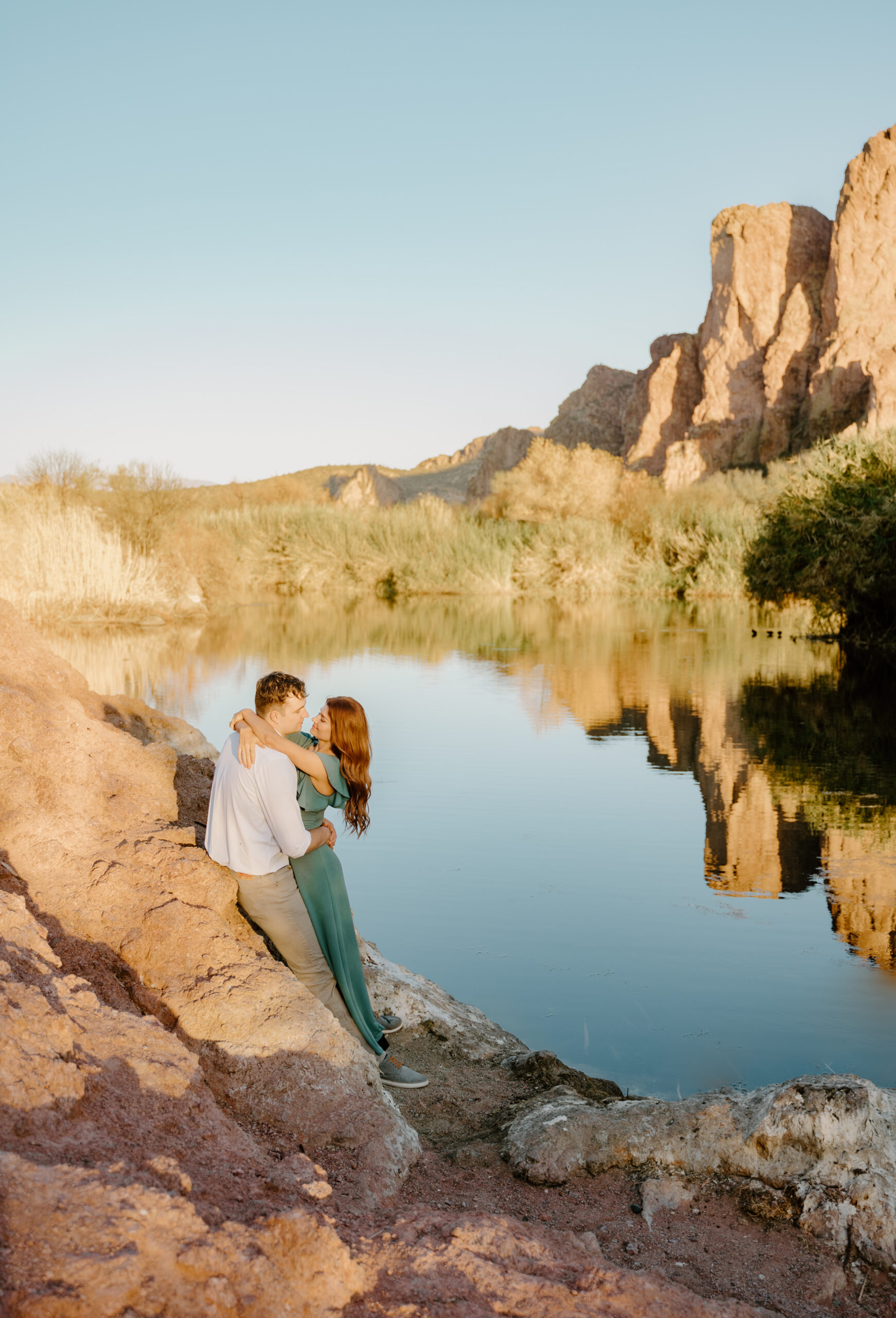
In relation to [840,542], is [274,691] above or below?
below

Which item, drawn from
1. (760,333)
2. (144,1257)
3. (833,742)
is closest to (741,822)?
(833,742)

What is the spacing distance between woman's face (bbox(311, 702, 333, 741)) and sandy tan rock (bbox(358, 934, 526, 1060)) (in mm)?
1089

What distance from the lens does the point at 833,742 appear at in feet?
36.9

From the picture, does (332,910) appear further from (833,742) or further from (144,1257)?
(833,742)

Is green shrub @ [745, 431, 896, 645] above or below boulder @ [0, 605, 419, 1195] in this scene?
above

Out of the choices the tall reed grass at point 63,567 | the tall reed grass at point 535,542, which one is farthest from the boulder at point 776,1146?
the tall reed grass at point 535,542

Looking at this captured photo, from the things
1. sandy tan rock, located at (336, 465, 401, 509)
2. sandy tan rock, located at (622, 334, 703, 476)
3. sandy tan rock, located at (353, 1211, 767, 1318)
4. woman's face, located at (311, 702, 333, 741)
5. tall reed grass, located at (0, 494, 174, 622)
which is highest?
sandy tan rock, located at (622, 334, 703, 476)

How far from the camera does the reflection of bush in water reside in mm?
8570

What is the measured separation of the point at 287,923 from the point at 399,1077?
75 centimetres

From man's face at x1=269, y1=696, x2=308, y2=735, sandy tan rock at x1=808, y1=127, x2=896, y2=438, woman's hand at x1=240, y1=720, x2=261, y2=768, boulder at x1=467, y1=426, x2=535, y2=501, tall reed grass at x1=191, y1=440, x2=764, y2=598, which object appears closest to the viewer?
woman's hand at x1=240, y1=720, x2=261, y2=768

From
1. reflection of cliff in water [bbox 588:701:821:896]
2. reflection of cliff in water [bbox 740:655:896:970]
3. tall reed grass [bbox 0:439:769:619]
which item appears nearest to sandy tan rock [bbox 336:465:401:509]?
tall reed grass [bbox 0:439:769:619]

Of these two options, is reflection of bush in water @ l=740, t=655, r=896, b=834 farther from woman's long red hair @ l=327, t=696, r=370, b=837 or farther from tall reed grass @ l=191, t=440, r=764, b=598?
tall reed grass @ l=191, t=440, r=764, b=598

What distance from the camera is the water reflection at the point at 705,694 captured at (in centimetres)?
730

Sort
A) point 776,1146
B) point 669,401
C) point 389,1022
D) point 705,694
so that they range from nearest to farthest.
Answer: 1. point 776,1146
2. point 389,1022
3. point 705,694
4. point 669,401
